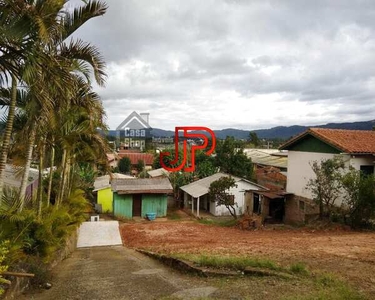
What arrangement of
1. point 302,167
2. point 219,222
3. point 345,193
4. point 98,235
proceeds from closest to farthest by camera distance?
point 98,235, point 345,193, point 302,167, point 219,222

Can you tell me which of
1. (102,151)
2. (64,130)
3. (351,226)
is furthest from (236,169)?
(64,130)

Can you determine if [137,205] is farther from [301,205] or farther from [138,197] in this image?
[301,205]

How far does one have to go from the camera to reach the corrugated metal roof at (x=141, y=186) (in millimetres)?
23153

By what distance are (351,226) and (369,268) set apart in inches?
363

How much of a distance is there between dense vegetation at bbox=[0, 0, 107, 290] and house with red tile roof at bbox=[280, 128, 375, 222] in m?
12.3

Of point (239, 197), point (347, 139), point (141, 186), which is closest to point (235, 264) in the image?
point (347, 139)

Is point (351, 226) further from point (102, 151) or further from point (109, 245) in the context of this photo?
point (102, 151)

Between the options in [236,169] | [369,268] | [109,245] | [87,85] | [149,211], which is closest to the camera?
[369,268]

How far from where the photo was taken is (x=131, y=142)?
86.4 m

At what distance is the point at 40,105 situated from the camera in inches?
252

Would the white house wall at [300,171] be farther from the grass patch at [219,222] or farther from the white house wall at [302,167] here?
the grass patch at [219,222]

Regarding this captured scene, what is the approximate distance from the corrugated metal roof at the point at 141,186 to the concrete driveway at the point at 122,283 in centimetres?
1435

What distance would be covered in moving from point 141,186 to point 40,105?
59.0 ft

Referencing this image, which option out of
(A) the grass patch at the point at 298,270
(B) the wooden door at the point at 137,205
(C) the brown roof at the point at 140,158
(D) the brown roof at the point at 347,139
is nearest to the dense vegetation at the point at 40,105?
(A) the grass patch at the point at 298,270
